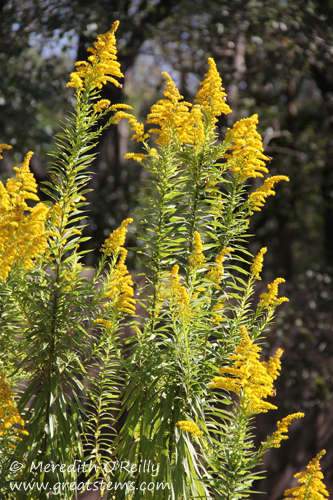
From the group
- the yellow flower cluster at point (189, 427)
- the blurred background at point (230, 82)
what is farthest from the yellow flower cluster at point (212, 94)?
the blurred background at point (230, 82)

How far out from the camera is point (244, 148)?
1.66 metres

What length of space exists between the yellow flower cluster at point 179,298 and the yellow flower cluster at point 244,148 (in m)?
0.52

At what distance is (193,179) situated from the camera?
1693mm

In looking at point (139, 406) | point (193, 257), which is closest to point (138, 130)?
point (193, 257)

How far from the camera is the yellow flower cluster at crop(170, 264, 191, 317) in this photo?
1377 millimetres

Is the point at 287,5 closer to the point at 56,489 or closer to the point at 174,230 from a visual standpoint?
the point at 174,230

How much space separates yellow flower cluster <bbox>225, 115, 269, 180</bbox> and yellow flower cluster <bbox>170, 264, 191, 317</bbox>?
0.52 m

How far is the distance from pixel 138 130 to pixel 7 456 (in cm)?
127

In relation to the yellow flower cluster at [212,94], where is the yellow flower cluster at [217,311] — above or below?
below

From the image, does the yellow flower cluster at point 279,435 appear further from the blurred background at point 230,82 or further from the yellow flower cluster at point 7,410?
the blurred background at point 230,82

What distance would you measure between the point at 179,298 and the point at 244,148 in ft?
2.09

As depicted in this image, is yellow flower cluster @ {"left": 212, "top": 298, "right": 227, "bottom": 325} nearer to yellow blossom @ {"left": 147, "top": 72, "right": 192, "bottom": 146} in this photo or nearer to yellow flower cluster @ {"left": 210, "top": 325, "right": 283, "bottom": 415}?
yellow flower cluster @ {"left": 210, "top": 325, "right": 283, "bottom": 415}

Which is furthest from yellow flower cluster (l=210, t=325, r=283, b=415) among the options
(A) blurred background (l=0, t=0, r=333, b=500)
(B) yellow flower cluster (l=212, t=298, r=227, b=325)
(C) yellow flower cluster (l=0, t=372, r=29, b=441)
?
(A) blurred background (l=0, t=0, r=333, b=500)

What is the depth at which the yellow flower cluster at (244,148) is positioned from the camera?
162cm
